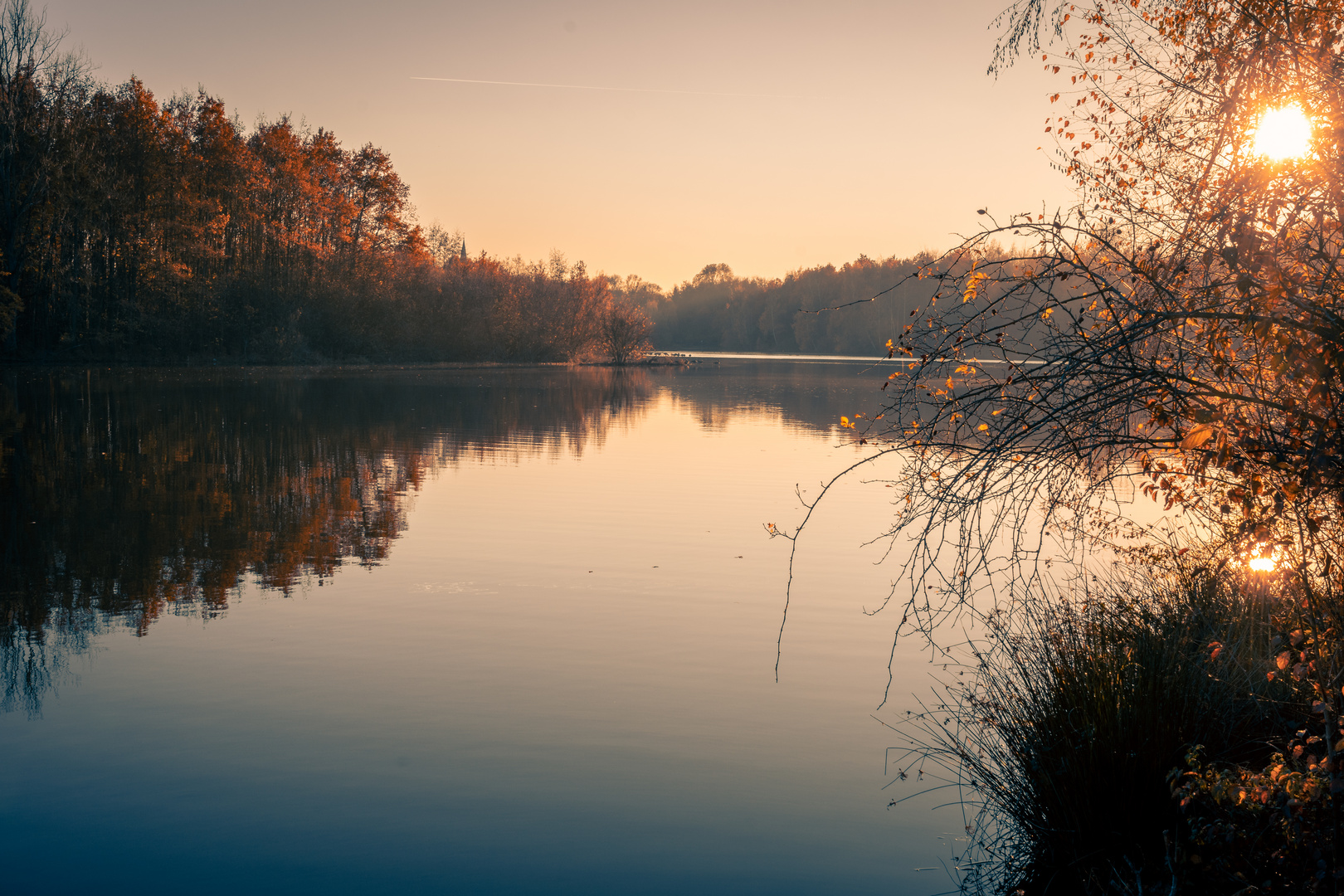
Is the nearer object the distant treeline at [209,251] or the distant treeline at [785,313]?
the distant treeline at [209,251]

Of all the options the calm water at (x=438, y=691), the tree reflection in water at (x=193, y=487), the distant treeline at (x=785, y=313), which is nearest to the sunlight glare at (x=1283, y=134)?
the calm water at (x=438, y=691)

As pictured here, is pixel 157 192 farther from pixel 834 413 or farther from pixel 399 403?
pixel 834 413

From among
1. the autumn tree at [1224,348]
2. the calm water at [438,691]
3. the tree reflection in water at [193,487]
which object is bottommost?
the calm water at [438,691]

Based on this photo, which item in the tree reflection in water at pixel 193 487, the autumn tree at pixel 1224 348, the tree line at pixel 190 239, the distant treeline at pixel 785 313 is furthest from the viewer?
the distant treeline at pixel 785 313

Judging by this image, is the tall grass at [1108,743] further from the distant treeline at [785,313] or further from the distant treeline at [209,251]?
the distant treeline at [785,313]

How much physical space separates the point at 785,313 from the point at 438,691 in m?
151

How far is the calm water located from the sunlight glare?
4090 mm

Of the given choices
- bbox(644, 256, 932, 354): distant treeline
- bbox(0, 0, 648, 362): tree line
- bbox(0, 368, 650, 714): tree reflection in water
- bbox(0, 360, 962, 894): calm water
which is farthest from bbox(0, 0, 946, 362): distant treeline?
bbox(644, 256, 932, 354): distant treeline

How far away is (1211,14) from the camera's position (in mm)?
6891

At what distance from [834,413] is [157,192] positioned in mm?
40859

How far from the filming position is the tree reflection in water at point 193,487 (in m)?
9.94

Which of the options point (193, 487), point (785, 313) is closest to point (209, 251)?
point (193, 487)

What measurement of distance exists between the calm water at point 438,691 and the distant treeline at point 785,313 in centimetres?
11553

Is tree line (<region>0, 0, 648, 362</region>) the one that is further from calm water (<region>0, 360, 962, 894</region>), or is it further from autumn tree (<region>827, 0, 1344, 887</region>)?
autumn tree (<region>827, 0, 1344, 887</region>)
